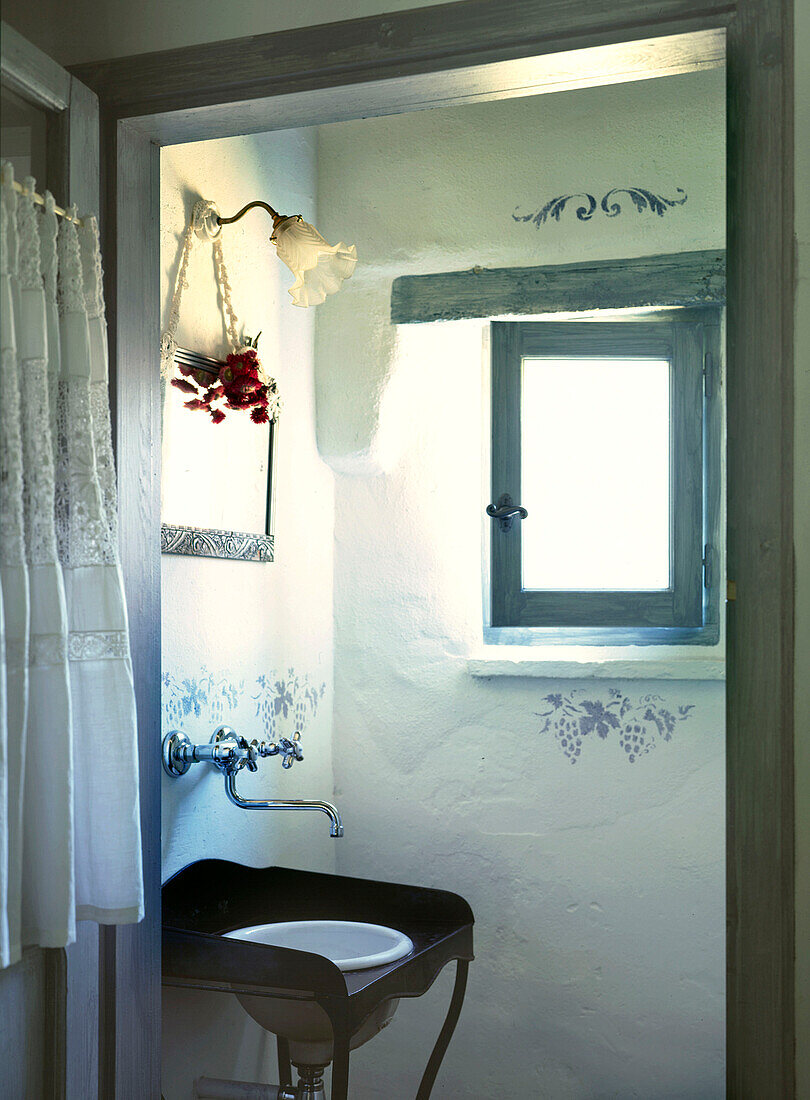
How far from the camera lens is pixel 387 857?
2664 mm

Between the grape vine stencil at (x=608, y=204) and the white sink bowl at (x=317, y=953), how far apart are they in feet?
5.52

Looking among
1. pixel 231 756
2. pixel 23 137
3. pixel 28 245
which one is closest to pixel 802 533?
pixel 28 245

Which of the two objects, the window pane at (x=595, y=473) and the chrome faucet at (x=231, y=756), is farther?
the window pane at (x=595, y=473)

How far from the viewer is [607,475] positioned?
8.79ft

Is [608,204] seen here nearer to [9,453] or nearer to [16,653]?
[9,453]

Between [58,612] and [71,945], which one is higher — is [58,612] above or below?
above

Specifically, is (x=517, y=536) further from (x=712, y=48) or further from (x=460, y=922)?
(x=712, y=48)

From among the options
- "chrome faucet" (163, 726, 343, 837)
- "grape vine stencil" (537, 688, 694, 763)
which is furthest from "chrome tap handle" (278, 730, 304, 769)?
"grape vine stencil" (537, 688, 694, 763)

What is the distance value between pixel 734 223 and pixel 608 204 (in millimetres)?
1301

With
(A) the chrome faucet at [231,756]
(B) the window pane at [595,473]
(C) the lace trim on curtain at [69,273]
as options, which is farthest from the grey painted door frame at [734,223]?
(B) the window pane at [595,473]

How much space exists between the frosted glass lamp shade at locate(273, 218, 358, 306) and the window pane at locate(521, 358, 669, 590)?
77 cm

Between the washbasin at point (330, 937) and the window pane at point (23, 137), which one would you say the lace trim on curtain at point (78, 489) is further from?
the washbasin at point (330, 937)

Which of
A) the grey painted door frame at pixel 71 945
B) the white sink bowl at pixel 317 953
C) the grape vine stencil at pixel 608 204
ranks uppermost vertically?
the grape vine stencil at pixel 608 204

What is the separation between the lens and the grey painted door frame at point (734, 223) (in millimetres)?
1206
